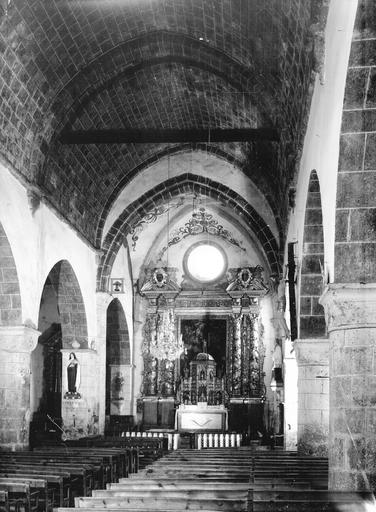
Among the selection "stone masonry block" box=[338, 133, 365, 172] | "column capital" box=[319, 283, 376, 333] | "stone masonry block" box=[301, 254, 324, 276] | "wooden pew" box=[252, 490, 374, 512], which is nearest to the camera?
"wooden pew" box=[252, 490, 374, 512]

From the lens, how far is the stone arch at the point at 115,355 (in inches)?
953

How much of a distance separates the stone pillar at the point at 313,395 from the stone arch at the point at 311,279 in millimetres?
243

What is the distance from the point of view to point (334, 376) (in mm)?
8359

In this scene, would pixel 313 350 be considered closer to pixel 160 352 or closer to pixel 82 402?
pixel 82 402

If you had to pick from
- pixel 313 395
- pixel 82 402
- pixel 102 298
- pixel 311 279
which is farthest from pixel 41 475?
pixel 102 298

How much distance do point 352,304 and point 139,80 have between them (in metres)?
10.4

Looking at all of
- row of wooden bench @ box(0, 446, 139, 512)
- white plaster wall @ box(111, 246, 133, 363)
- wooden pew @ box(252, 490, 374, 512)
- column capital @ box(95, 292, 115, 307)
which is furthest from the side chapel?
row of wooden bench @ box(0, 446, 139, 512)

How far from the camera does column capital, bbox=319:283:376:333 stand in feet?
26.4

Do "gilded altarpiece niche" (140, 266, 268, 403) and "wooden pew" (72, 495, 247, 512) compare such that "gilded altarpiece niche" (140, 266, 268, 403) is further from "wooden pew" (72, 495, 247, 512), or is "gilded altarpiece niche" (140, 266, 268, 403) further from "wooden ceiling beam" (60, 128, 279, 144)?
"wooden pew" (72, 495, 247, 512)

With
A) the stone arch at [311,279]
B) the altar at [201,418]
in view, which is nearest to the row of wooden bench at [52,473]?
the stone arch at [311,279]

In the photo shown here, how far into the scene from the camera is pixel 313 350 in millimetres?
13375

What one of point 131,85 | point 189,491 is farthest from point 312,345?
point 131,85

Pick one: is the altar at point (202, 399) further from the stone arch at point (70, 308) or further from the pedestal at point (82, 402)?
the stone arch at point (70, 308)

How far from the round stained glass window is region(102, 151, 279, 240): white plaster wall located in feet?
13.2
